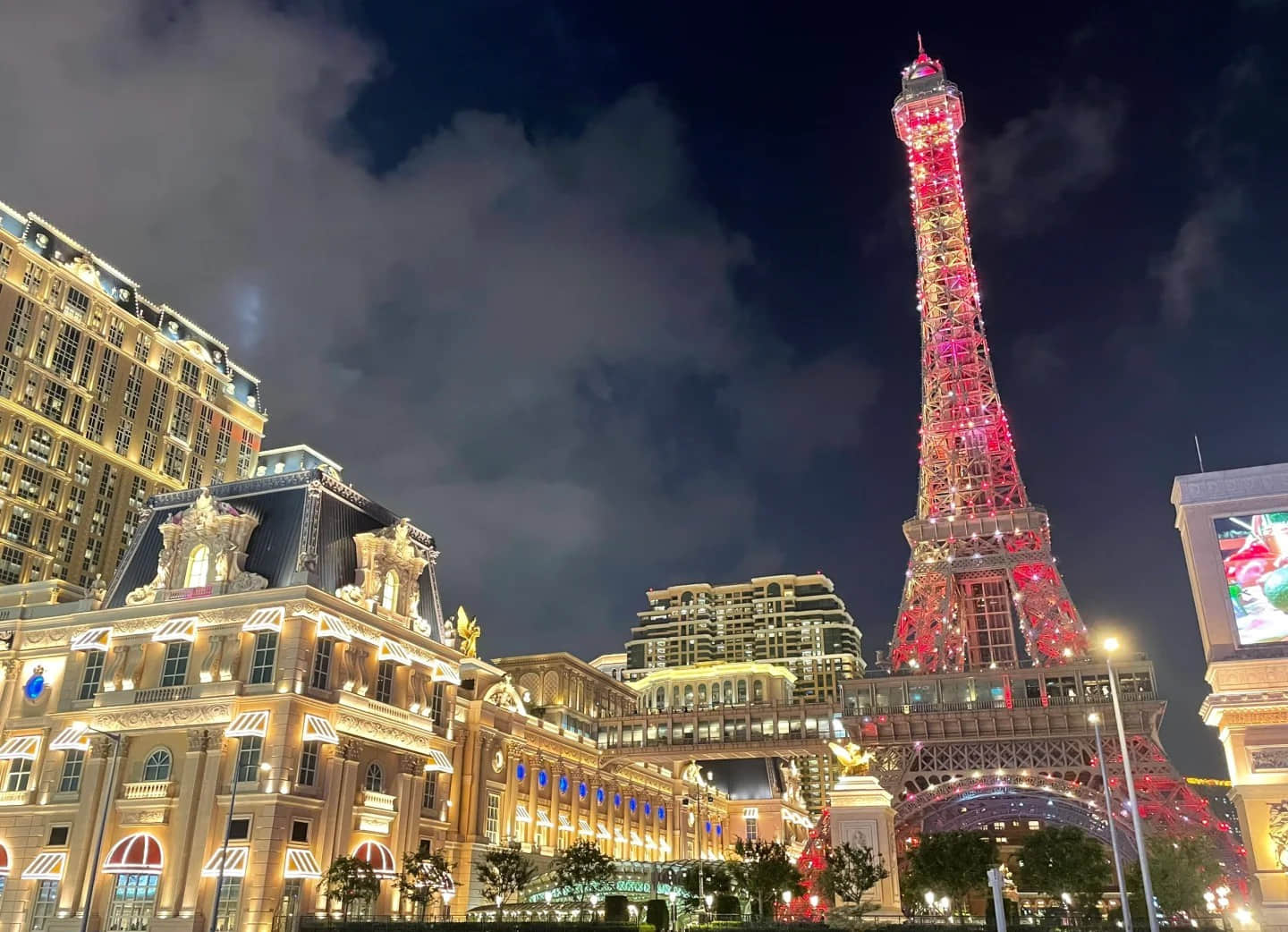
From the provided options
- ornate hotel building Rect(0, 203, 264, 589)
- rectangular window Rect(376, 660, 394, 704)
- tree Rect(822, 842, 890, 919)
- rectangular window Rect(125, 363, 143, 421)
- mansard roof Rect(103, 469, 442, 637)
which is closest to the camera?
tree Rect(822, 842, 890, 919)

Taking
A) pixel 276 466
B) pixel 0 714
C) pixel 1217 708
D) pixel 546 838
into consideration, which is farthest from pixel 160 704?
pixel 276 466

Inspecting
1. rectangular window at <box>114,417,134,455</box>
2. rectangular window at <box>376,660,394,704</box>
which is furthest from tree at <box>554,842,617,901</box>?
rectangular window at <box>114,417,134,455</box>

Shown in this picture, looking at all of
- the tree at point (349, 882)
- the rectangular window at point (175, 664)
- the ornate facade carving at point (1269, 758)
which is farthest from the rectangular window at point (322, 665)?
the ornate facade carving at point (1269, 758)

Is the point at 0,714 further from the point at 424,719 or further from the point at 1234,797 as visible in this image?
the point at 1234,797

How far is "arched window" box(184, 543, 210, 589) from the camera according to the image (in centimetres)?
6337

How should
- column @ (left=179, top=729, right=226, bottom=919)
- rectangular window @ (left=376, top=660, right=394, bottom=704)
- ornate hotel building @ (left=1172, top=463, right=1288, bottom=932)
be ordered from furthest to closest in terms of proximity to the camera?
rectangular window @ (left=376, top=660, right=394, bottom=704) → column @ (left=179, top=729, right=226, bottom=919) → ornate hotel building @ (left=1172, top=463, right=1288, bottom=932)

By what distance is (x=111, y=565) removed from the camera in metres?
120

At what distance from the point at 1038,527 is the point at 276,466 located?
112313 mm

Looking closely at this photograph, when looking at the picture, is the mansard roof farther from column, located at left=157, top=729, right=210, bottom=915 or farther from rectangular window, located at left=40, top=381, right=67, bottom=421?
rectangular window, located at left=40, top=381, right=67, bottom=421

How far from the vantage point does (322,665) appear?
5966 cm

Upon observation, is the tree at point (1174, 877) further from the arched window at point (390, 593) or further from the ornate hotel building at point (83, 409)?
the ornate hotel building at point (83, 409)

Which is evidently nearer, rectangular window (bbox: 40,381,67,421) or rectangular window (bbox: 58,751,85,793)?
rectangular window (bbox: 58,751,85,793)

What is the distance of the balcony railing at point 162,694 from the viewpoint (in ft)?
192

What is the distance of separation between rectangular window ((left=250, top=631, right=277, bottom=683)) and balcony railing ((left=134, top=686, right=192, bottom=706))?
13.1 feet
